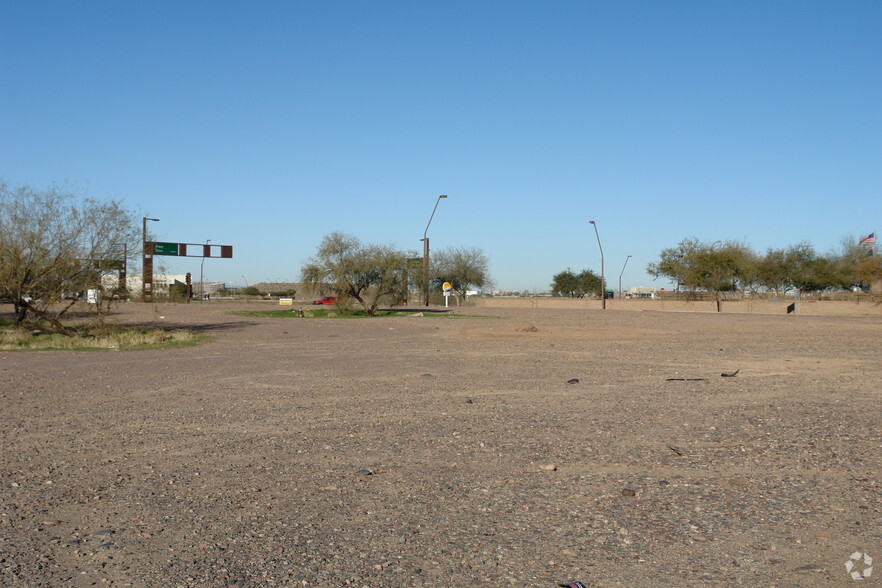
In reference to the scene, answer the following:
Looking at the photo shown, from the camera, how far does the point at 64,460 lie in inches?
311

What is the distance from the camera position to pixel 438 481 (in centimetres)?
714

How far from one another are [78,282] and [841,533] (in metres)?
26.7

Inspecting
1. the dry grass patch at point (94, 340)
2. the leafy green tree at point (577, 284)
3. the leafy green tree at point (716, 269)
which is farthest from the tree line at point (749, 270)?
the dry grass patch at point (94, 340)

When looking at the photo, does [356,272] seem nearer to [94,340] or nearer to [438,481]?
[94,340]

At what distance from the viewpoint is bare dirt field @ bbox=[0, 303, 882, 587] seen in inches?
199

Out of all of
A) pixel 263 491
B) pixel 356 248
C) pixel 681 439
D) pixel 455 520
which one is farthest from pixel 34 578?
pixel 356 248

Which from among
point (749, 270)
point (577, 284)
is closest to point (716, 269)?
point (749, 270)

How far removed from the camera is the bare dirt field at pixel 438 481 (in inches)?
199

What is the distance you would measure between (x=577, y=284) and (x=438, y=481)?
444 feet

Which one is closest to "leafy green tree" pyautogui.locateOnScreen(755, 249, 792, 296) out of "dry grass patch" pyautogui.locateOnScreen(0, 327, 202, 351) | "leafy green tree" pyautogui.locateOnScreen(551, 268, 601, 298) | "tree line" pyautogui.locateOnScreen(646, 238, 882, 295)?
"tree line" pyautogui.locateOnScreen(646, 238, 882, 295)

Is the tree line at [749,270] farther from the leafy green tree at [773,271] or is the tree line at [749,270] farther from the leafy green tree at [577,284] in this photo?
the leafy green tree at [577,284]

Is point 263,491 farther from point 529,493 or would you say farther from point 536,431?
point 536,431

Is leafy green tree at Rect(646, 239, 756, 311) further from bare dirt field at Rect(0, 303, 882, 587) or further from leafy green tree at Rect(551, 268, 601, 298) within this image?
bare dirt field at Rect(0, 303, 882, 587)

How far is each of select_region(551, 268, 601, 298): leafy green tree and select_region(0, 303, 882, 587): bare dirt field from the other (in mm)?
124756
